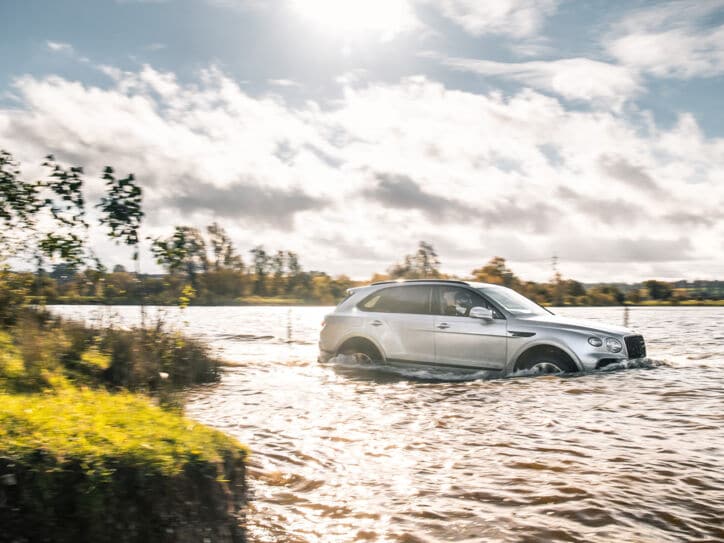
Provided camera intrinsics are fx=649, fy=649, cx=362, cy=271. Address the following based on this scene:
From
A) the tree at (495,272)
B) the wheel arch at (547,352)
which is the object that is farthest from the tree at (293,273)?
the wheel arch at (547,352)

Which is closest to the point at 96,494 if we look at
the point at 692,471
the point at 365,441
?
the point at 365,441

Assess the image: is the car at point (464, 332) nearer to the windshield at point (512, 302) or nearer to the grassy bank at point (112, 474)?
the windshield at point (512, 302)

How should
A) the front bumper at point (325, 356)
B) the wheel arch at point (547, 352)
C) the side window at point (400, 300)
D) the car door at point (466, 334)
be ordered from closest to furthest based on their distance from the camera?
the wheel arch at point (547, 352) → the car door at point (466, 334) → the side window at point (400, 300) → the front bumper at point (325, 356)

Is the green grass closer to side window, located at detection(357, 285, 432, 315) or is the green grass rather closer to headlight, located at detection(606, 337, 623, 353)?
side window, located at detection(357, 285, 432, 315)

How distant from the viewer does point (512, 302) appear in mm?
10945

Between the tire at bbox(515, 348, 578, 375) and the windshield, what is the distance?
0.79 metres

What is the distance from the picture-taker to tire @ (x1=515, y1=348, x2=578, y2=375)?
9.64 meters

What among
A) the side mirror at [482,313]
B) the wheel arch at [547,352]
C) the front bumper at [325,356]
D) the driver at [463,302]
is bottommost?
the front bumper at [325,356]

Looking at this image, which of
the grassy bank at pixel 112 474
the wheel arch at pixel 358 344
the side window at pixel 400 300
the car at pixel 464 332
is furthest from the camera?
the wheel arch at pixel 358 344

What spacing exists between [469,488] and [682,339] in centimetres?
1760

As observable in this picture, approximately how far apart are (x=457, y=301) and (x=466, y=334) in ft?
2.20

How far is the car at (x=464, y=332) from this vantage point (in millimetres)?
9758

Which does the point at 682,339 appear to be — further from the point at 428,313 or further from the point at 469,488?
the point at 469,488

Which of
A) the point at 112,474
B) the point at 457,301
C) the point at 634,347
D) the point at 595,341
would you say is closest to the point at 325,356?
the point at 457,301
